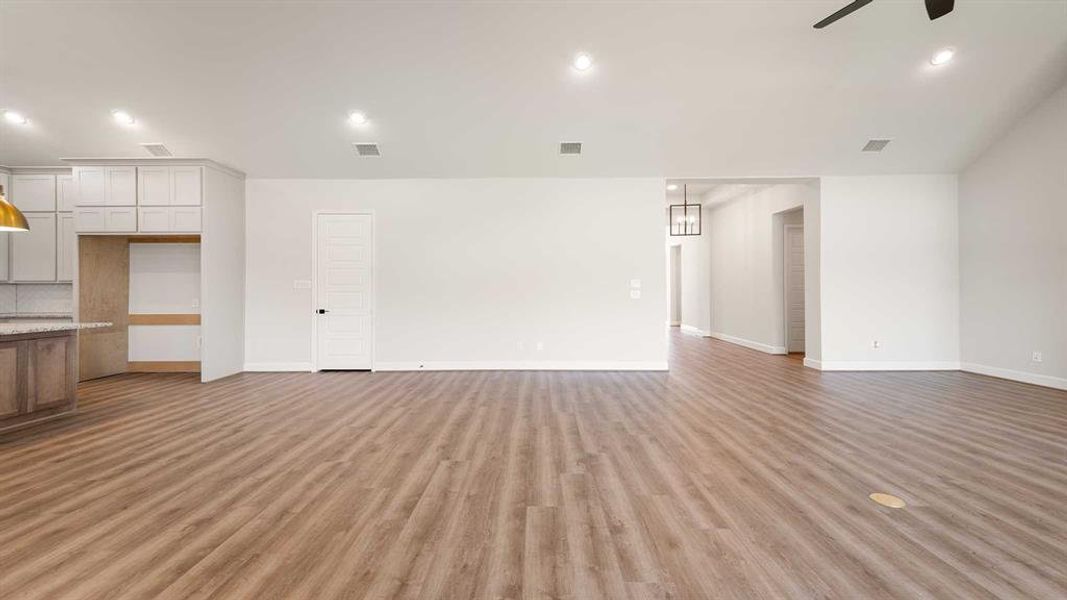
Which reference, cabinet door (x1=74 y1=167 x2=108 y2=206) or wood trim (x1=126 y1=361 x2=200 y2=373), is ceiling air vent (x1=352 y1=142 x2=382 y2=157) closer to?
cabinet door (x1=74 y1=167 x2=108 y2=206)

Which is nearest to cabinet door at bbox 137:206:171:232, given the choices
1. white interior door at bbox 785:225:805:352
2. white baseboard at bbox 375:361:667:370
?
white baseboard at bbox 375:361:667:370

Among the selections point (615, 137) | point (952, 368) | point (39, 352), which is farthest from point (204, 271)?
point (952, 368)

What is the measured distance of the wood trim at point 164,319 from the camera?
23.2 feet

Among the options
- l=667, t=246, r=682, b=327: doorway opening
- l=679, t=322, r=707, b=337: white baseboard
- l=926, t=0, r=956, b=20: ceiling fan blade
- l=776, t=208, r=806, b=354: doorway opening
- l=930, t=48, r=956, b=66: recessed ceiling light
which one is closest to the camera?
l=926, t=0, r=956, b=20: ceiling fan blade

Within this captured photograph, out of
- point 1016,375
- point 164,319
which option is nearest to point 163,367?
point 164,319

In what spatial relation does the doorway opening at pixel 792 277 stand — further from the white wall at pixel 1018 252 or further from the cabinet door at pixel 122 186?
the cabinet door at pixel 122 186

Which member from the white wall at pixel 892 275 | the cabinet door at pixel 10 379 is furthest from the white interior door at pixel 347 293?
the white wall at pixel 892 275

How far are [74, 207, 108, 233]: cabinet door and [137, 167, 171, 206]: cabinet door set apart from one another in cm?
57

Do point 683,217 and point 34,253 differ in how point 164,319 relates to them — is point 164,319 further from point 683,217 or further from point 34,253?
point 683,217

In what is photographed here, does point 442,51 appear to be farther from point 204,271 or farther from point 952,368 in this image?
point 952,368

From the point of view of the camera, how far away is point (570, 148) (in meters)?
6.37

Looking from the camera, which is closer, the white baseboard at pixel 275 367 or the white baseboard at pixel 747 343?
the white baseboard at pixel 275 367

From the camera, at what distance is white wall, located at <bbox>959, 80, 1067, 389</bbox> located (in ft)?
18.5

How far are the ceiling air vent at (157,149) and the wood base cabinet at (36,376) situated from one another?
287cm
